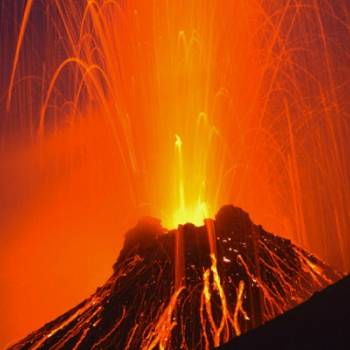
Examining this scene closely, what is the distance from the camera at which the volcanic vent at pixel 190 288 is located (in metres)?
27.6

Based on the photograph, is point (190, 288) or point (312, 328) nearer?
point (312, 328)

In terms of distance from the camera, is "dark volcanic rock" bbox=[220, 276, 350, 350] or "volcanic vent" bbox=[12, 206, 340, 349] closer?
"dark volcanic rock" bbox=[220, 276, 350, 350]

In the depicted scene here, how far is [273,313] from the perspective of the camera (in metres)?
28.1

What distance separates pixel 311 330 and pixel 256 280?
2412 cm

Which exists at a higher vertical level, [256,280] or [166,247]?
[166,247]

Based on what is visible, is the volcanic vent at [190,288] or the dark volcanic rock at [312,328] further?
the volcanic vent at [190,288]

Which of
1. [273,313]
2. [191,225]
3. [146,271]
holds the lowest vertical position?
[273,313]

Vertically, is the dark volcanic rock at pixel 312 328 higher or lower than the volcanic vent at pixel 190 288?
higher

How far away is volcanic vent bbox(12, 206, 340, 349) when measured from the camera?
90.7ft

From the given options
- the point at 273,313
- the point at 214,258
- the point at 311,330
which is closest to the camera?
the point at 311,330

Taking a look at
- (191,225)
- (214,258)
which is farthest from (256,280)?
(191,225)

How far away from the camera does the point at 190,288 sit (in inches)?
1241

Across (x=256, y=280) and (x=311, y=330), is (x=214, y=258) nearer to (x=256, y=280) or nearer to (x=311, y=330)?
(x=256, y=280)

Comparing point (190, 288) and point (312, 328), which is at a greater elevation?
point (312, 328)
